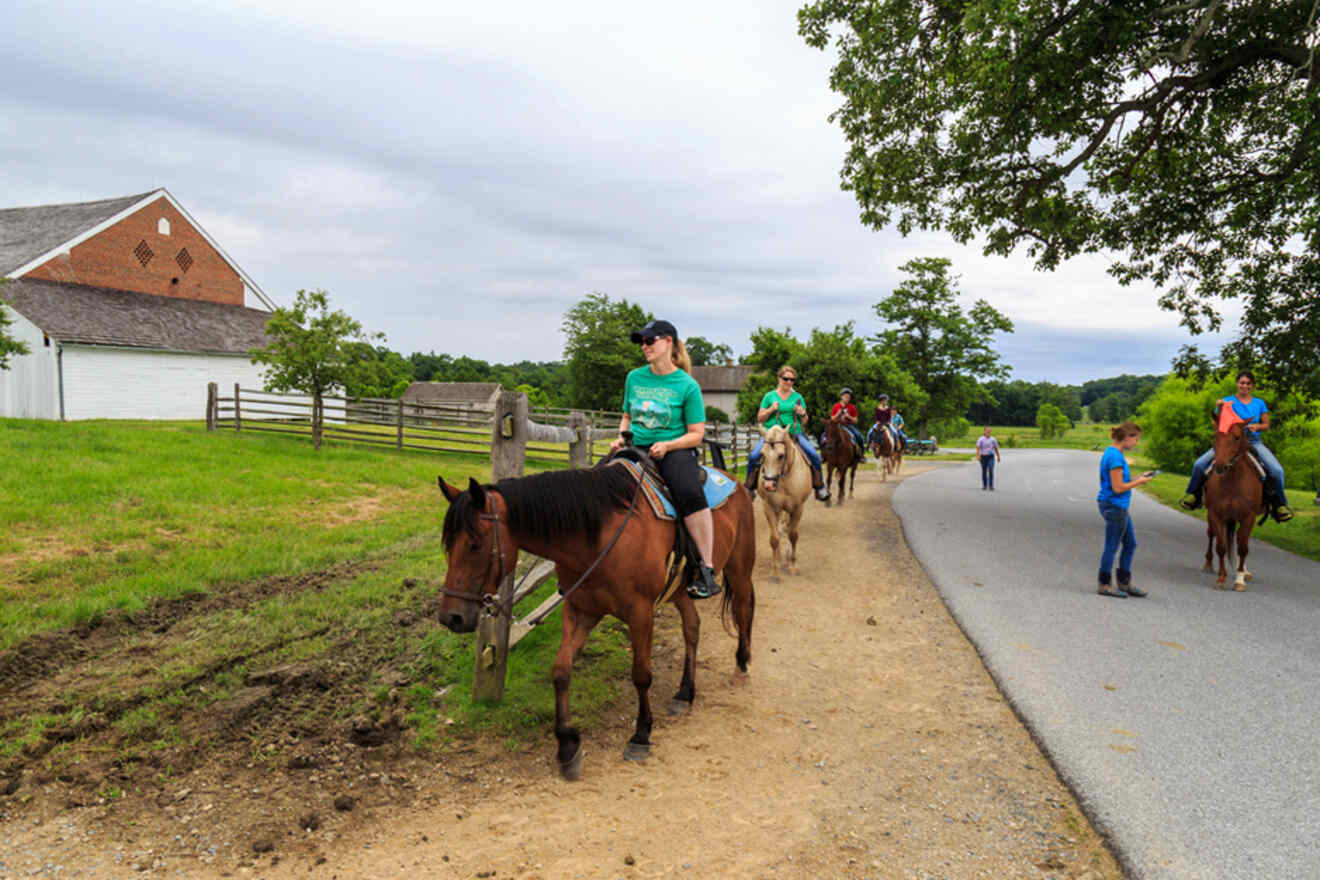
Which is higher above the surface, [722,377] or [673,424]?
[722,377]

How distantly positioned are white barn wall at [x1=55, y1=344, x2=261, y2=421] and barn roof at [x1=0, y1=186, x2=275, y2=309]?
4883 millimetres

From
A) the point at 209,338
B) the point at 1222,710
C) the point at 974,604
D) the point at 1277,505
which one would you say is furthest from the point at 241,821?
the point at 209,338

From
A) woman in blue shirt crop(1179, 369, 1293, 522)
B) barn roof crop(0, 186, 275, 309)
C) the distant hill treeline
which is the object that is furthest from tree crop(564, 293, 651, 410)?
the distant hill treeline

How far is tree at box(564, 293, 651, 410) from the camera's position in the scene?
63.1m

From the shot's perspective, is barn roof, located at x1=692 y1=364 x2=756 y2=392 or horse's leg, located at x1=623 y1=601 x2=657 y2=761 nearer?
horse's leg, located at x1=623 y1=601 x2=657 y2=761

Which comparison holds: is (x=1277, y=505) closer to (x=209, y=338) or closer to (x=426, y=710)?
(x=426, y=710)

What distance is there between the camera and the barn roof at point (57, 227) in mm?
26094

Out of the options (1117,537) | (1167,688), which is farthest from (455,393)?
(1167,688)

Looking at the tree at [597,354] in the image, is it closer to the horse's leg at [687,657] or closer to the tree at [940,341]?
the tree at [940,341]

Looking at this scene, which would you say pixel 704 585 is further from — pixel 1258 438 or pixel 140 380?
pixel 140 380

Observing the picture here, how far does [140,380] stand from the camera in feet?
83.0

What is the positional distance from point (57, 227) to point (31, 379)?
9.25 meters

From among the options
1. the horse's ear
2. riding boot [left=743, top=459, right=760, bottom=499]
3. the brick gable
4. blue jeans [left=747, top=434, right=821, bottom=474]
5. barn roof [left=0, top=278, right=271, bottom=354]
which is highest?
the brick gable

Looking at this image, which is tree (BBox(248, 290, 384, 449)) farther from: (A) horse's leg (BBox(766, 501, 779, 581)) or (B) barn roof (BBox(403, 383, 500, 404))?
(B) barn roof (BBox(403, 383, 500, 404))
